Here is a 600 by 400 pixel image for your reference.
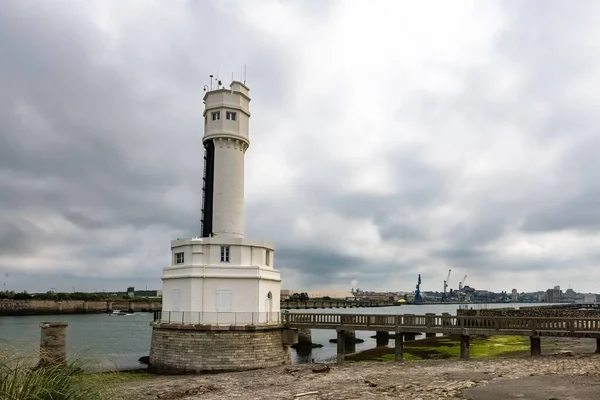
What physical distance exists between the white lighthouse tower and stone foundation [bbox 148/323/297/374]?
0.78m

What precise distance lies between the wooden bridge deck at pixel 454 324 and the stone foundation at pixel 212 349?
251 cm

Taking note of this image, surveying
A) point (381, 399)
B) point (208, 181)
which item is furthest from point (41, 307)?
point (381, 399)

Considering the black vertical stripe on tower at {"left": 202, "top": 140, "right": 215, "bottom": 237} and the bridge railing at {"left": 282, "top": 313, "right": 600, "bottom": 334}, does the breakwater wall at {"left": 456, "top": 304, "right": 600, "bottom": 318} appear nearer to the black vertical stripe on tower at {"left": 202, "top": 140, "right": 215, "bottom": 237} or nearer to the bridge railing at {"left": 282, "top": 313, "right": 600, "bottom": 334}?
the bridge railing at {"left": 282, "top": 313, "right": 600, "bottom": 334}

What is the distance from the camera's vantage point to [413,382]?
58.8ft

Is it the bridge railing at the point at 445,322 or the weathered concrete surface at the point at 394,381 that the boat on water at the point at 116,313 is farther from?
the weathered concrete surface at the point at 394,381

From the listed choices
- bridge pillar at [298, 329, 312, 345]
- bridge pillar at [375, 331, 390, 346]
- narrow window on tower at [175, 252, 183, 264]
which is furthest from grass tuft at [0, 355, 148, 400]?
bridge pillar at [375, 331, 390, 346]

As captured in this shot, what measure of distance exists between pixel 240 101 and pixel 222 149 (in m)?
3.23

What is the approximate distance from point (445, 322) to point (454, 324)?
0.44 metres

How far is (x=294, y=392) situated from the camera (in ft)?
A: 59.5

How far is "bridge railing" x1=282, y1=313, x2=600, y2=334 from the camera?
24.3 metres

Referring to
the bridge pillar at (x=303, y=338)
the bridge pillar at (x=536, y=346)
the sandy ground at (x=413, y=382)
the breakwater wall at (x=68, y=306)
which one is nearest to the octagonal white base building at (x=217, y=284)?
the sandy ground at (x=413, y=382)

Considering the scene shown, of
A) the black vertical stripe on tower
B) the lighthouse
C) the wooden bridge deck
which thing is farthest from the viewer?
the black vertical stripe on tower

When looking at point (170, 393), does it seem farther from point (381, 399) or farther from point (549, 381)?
point (549, 381)

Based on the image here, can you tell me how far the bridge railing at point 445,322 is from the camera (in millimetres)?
24344
